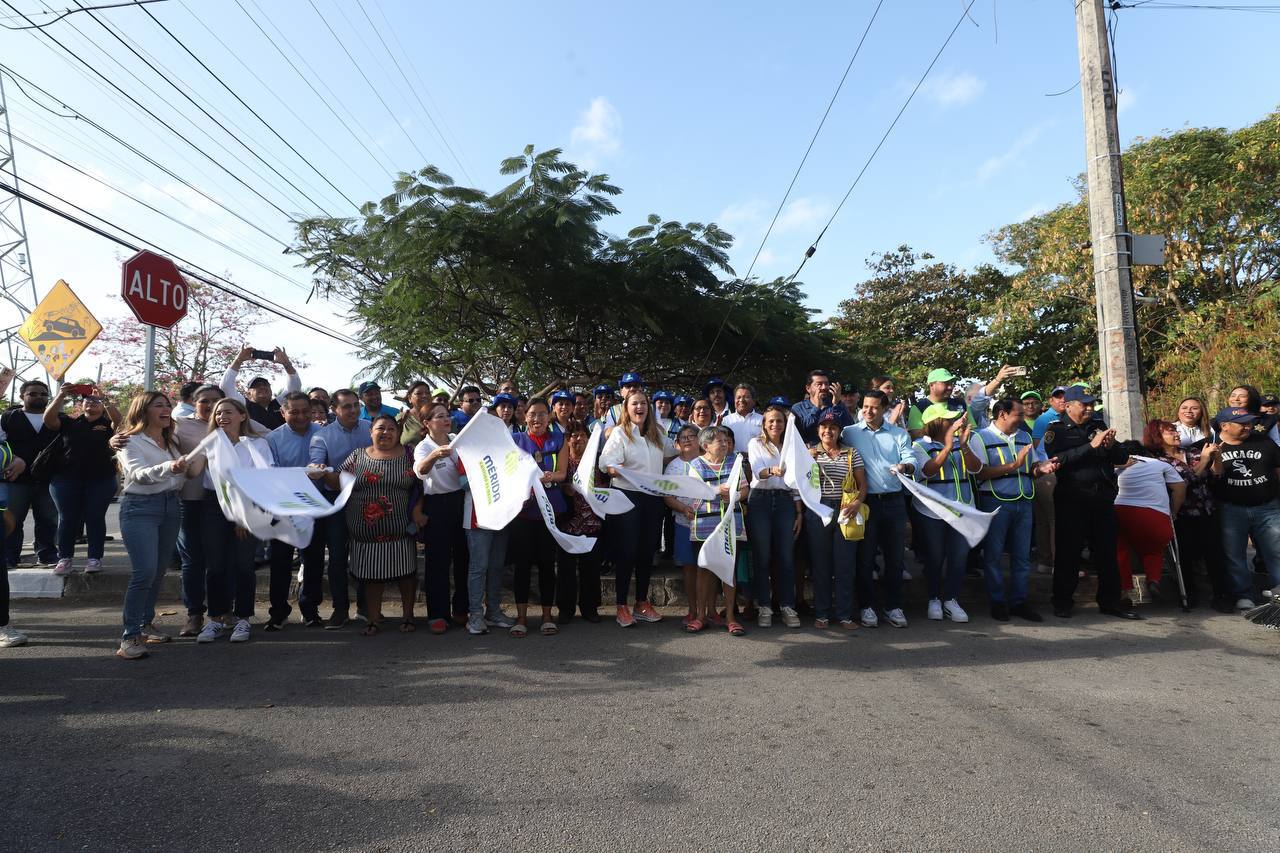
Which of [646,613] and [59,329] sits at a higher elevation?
[59,329]

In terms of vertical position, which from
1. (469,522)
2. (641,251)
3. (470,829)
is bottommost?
(470,829)

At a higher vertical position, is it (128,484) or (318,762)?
(128,484)

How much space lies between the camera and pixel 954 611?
22.2 ft

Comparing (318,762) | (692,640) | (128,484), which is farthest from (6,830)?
(692,640)

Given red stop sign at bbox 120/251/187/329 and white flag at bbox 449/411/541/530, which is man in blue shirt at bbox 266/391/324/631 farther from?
red stop sign at bbox 120/251/187/329

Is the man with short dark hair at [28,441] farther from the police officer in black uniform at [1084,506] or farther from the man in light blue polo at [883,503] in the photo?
the police officer in black uniform at [1084,506]

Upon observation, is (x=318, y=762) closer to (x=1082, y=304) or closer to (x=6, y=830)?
(x=6, y=830)

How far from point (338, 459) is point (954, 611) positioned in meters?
5.64

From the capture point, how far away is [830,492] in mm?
6445

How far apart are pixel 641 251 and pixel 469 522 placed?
27.6 ft

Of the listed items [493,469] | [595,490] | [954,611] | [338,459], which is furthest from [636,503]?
[954,611]

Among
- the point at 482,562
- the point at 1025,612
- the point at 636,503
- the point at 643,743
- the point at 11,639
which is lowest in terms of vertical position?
the point at 643,743

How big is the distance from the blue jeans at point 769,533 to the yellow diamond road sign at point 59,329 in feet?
22.3

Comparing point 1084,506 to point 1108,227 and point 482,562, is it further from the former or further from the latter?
point 482,562
